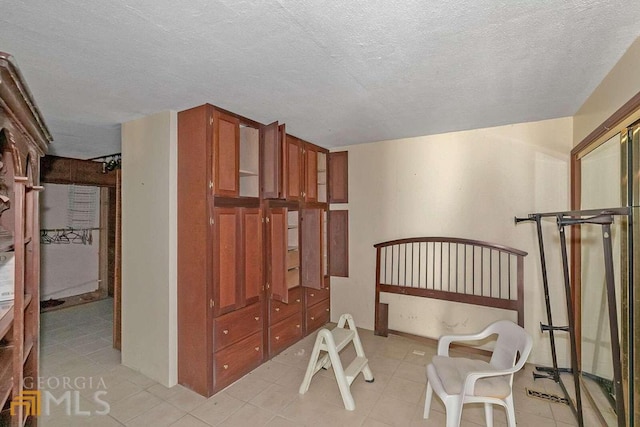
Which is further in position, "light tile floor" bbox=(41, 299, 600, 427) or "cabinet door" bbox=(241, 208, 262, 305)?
"cabinet door" bbox=(241, 208, 262, 305)

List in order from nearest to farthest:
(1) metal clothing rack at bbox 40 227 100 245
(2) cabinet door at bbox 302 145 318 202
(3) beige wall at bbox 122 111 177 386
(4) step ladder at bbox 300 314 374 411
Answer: (4) step ladder at bbox 300 314 374 411, (3) beige wall at bbox 122 111 177 386, (2) cabinet door at bbox 302 145 318 202, (1) metal clothing rack at bbox 40 227 100 245

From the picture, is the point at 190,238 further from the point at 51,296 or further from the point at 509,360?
the point at 51,296

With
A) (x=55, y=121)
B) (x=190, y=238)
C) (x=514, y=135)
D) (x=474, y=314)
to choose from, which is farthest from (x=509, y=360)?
(x=55, y=121)

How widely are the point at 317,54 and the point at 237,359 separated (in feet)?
8.18

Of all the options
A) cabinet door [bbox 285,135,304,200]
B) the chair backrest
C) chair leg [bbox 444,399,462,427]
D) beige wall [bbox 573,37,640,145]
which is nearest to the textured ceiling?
beige wall [bbox 573,37,640,145]

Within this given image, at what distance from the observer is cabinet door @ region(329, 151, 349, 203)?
3973 mm

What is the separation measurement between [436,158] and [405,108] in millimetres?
1060

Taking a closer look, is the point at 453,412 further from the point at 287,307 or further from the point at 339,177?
the point at 339,177

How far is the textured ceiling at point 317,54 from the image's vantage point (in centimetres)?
128

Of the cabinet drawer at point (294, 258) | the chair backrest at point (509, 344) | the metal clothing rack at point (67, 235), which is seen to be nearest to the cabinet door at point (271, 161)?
the cabinet drawer at point (294, 258)

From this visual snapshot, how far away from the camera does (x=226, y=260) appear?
2.52m

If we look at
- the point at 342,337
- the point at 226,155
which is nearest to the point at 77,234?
the point at 226,155

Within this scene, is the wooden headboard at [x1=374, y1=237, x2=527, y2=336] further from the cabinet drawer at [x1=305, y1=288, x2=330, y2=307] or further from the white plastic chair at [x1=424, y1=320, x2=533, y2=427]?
the white plastic chair at [x1=424, y1=320, x2=533, y2=427]

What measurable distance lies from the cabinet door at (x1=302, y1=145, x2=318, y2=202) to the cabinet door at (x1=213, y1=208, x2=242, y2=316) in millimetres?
1176
